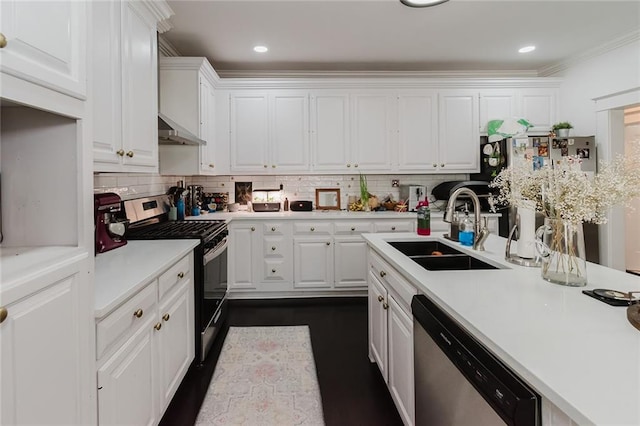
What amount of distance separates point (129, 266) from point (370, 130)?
316 centimetres

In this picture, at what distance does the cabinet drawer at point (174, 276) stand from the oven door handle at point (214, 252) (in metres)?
0.23

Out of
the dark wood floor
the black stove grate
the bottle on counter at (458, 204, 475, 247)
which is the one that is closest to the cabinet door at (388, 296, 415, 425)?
the dark wood floor

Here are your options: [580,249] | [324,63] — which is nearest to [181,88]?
[324,63]

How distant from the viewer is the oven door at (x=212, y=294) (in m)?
2.36

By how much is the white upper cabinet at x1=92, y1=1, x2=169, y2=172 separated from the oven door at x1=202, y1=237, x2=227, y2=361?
789 millimetres

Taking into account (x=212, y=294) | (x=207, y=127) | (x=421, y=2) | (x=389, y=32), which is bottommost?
(x=212, y=294)

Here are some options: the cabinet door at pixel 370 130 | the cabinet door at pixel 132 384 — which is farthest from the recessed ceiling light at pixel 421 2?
the cabinet door at pixel 132 384

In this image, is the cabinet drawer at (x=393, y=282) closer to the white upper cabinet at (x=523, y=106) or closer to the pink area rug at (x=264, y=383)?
the pink area rug at (x=264, y=383)

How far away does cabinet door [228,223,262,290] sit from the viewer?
3.77 m

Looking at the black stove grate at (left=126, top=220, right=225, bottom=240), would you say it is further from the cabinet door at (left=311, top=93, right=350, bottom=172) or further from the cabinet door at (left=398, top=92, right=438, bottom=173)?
the cabinet door at (left=398, top=92, right=438, bottom=173)

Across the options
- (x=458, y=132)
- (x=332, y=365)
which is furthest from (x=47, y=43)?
(x=458, y=132)

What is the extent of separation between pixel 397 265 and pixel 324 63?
10.7ft

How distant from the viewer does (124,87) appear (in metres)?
1.87

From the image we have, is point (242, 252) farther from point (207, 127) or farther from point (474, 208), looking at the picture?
point (474, 208)
